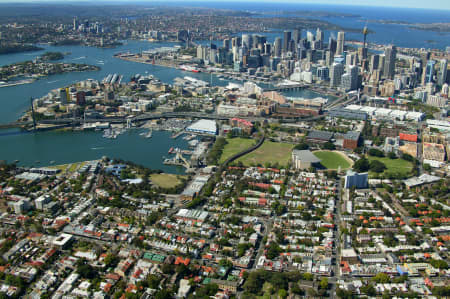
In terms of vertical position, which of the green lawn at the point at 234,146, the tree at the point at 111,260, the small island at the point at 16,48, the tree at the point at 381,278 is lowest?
the tree at the point at 111,260

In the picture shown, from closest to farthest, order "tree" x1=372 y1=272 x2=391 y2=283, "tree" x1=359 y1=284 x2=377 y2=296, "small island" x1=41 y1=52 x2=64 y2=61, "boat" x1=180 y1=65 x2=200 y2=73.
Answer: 1. "tree" x1=359 y1=284 x2=377 y2=296
2. "tree" x1=372 y1=272 x2=391 y2=283
3. "boat" x1=180 y1=65 x2=200 y2=73
4. "small island" x1=41 y1=52 x2=64 y2=61

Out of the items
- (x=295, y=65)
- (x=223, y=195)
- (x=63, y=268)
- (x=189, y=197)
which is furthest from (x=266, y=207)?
(x=295, y=65)

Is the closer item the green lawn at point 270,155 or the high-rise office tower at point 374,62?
the green lawn at point 270,155

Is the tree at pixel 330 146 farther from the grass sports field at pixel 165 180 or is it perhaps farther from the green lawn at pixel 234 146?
the grass sports field at pixel 165 180

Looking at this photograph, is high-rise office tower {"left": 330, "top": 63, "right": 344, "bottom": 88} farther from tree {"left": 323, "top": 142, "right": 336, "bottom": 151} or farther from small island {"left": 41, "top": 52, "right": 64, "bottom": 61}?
small island {"left": 41, "top": 52, "right": 64, "bottom": 61}

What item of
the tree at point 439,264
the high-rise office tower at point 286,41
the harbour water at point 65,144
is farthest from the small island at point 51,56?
the tree at point 439,264

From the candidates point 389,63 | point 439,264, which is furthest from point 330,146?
point 389,63

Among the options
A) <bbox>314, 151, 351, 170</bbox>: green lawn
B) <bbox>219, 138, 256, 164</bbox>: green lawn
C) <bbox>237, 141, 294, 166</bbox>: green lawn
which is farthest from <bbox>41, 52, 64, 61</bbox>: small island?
<bbox>314, 151, 351, 170</bbox>: green lawn
